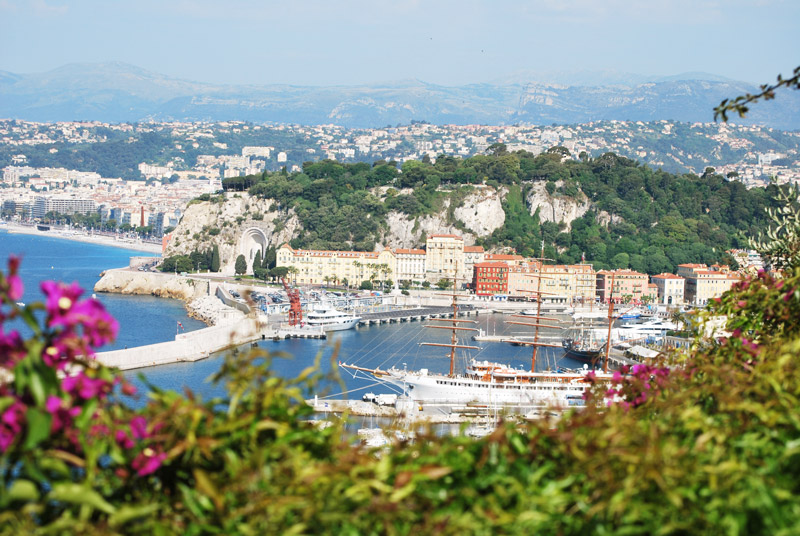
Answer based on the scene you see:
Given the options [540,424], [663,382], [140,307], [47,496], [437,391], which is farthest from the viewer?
[140,307]

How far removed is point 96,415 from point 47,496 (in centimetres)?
15

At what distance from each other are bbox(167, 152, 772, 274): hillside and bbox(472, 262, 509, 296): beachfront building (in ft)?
14.7

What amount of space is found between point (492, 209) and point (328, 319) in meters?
16.2

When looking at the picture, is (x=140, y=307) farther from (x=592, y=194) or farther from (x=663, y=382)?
(x=663, y=382)

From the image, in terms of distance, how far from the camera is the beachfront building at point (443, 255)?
38.7m

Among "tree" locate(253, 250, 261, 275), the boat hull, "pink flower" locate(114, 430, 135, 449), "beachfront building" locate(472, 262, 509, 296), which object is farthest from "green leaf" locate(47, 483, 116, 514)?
"tree" locate(253, 250, 261, 275)

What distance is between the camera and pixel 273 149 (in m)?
107

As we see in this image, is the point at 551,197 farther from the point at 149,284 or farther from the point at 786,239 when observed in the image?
the point at 786,239

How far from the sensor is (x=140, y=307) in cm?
3231

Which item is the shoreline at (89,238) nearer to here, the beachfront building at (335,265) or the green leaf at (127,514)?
the beachfront building at (335,265)

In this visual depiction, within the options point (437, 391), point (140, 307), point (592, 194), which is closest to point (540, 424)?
point (437, 391)

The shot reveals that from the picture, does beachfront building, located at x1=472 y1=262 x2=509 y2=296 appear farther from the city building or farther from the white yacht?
the white yacht

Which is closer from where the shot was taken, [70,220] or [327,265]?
[327,265]

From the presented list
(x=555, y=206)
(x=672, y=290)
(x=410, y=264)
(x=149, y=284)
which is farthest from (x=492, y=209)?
(x=149, y=284)
